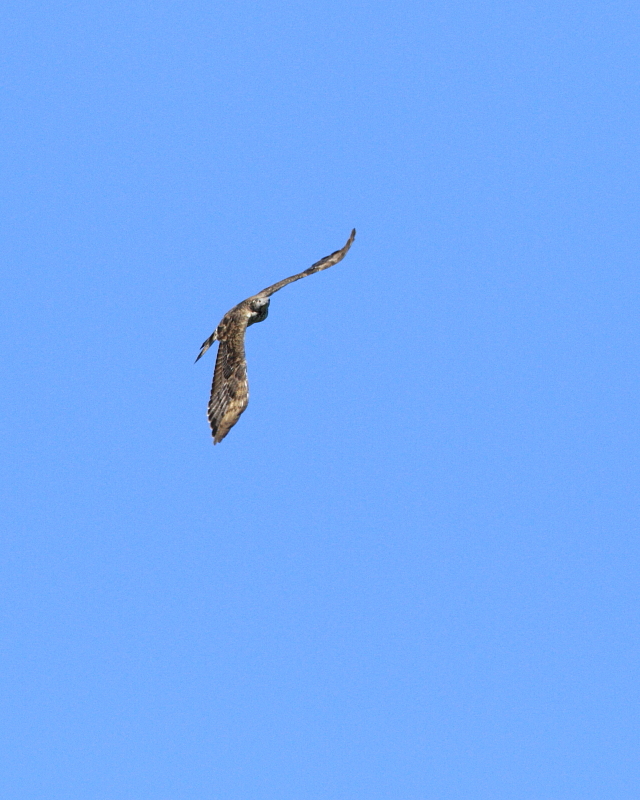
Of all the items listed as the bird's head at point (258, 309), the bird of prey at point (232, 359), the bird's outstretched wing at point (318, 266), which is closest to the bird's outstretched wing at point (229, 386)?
the bird of prey at point (232, 359)

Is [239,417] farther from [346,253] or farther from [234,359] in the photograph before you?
[346,253]

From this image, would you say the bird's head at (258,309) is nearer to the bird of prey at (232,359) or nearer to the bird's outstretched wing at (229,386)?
the bird of prey at (232,359)

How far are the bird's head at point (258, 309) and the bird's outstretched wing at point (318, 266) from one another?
66cm

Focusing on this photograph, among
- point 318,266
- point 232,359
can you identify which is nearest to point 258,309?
point 232,359

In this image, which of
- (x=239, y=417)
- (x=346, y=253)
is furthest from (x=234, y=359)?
(x=346, y=253)

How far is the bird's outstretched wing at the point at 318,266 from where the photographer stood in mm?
46997

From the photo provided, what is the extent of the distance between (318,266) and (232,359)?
830 cm

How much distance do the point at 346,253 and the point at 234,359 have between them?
32.8 ft

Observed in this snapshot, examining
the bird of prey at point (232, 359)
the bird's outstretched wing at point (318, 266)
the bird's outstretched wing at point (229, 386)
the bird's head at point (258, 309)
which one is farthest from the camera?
the bird's outstretched wing at point (318, 266)

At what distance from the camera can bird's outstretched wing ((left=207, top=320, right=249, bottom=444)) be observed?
39.4 m

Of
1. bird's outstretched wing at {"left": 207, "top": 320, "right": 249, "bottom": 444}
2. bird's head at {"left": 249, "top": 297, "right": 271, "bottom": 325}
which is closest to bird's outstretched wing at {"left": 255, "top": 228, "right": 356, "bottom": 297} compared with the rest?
bird's head at {"left": 249, "top": 297, "right": 271, "bottom": 325}

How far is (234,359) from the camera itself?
4256 cm

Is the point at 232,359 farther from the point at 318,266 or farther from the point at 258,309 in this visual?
the point at 318,266

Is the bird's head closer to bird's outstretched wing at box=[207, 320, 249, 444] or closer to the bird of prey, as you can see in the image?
the bird of prey
